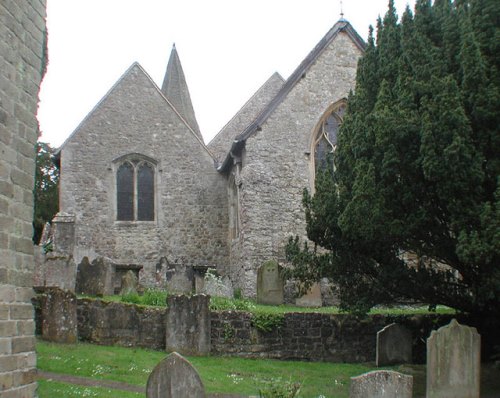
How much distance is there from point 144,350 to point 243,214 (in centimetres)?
864

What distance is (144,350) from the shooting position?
42.7 ft

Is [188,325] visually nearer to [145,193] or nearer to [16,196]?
[16,196]

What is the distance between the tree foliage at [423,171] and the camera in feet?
33.4

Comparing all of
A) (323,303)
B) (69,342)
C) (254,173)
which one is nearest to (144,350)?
(69,342)

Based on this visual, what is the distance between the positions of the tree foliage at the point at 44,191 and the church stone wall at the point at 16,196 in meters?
23.3

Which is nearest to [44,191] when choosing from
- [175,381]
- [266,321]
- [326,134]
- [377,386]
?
[326,134]

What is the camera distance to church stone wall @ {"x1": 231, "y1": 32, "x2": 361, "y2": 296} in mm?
20781

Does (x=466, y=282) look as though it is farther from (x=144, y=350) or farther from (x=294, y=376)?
(x=144, y=350)

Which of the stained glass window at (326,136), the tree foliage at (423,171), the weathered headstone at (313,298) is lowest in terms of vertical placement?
the weathered headstone at (313,298)

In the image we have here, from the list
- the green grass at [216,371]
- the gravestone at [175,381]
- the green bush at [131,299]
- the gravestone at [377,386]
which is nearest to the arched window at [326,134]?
the green bush at [131,299]

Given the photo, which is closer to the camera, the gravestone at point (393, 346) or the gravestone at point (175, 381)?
the gravestone at point (175, 381)

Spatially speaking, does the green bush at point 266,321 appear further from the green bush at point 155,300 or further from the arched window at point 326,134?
the arched window at point 326,134

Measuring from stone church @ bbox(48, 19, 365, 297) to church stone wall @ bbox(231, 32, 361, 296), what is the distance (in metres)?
0.03

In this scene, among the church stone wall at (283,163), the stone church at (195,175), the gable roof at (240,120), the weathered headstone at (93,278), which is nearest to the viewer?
the weathered headstone at (93,278)
